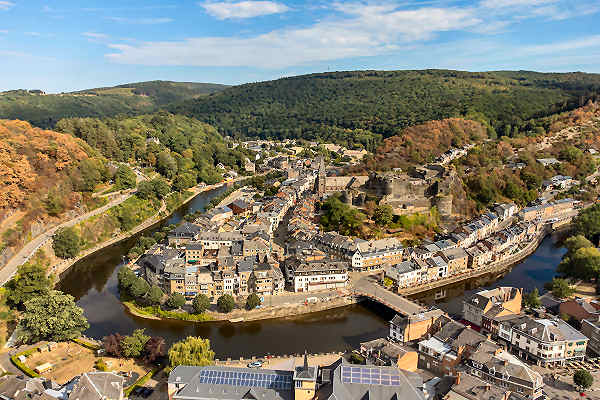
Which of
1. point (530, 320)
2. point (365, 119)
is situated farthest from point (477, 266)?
point (365, 119)

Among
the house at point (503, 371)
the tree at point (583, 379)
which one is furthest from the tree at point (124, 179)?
the tree at point (583, 379)

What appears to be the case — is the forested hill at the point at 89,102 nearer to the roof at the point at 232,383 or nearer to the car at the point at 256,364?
the car at the point at 256,364

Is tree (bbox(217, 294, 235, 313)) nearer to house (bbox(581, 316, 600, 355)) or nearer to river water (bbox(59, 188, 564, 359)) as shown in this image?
river water (bbox(59, 188, 564, 359))

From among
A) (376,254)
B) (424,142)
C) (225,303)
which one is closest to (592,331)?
(376,254)

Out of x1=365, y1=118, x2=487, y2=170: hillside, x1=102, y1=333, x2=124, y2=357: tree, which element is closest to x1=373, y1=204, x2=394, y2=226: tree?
x1=365, y1=118, x2=487, y2=170: hillside

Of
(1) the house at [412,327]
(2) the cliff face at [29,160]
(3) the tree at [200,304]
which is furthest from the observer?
(2) the cliff face at [29,160]

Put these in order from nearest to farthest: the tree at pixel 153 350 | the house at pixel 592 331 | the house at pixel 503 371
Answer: the house at pixel 503 371
the tree at pixel 153 350
the house at pixel 592 331
